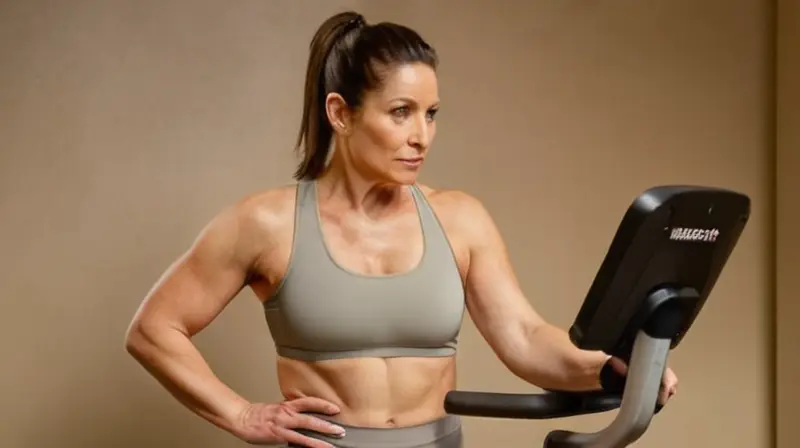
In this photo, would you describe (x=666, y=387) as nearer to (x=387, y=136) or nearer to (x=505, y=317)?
(x=505, y=317)

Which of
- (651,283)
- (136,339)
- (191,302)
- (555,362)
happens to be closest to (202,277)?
(191,302)

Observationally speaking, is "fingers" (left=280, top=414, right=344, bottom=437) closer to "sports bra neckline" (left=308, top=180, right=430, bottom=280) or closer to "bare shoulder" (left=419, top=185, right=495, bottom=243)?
"sports bra neckline" (left=308, top=180, right=430, bottom=280)

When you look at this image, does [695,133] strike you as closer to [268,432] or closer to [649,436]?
[649,436]

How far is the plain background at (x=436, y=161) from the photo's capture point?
2146 millimetres

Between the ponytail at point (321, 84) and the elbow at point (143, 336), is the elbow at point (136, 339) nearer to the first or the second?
the elbow at point (143, 336)

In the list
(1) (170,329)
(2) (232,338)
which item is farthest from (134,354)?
(2) (232,338)

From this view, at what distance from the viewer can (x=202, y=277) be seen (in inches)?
62.3

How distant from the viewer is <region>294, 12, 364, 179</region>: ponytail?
1609 mm

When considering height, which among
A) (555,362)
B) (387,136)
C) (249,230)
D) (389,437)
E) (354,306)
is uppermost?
(387,136)

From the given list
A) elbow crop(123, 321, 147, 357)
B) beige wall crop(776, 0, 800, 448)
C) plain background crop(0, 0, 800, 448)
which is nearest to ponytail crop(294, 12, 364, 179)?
elbow crop(123, 321, 147, 357)

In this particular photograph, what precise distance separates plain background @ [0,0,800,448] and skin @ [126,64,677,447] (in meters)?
0.63

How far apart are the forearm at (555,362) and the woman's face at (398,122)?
35cm

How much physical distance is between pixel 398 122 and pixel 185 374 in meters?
0.54

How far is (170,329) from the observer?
1563 mm
